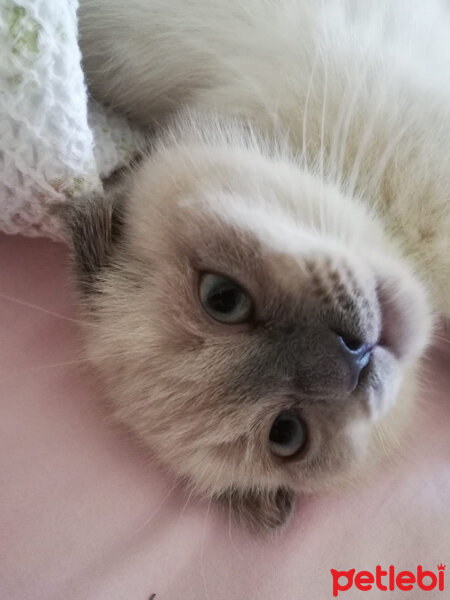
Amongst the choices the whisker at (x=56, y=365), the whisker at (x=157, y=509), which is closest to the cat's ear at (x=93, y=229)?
the whisker at (x=56, y=365)

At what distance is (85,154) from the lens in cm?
94

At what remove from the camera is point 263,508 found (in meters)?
1.05

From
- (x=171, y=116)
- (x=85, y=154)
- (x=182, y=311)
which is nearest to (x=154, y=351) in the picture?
(x=182, y=311)

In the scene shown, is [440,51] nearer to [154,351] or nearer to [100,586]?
[154,351]

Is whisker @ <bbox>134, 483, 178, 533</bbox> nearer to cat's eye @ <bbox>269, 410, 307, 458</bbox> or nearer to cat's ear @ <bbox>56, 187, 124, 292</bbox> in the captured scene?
cat's eye @ <bbox>269, 410, 307, 458</bbox>

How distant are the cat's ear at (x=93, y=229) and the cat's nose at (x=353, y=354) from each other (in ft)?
1.27

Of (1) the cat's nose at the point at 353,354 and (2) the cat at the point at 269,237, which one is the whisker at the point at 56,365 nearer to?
(2) the cat at the point at 269,237

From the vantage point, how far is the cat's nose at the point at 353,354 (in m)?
0.85

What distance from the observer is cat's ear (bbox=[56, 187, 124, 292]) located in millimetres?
974

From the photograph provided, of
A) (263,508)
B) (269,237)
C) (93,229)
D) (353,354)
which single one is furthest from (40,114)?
(263,508)

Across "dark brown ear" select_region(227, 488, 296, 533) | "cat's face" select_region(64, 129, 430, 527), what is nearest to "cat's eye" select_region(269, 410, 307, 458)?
"cat's face" select_region(64, 129, 430, 527)

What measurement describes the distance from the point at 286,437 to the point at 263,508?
0.14 metres

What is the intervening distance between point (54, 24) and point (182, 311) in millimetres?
413

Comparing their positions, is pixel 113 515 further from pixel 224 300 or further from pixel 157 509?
pixel 224 300
